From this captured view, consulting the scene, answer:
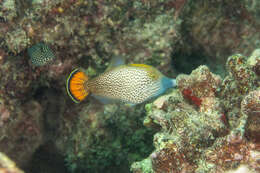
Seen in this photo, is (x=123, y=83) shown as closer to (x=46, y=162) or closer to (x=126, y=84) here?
(x=126, y=84)

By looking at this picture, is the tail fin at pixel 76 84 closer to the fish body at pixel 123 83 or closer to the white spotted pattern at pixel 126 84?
the fish body at pixel 123 83

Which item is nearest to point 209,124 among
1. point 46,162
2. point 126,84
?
point 126,84

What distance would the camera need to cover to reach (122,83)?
3459 mm

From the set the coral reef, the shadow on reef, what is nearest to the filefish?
the coral reef

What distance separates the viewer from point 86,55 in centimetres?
414

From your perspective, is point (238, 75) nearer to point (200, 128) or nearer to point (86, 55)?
point (200, 128)

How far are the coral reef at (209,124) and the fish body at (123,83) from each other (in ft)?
1.25

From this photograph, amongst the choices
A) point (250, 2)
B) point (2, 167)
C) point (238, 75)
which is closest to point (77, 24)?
point (238, 75)

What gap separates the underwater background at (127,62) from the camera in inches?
99.9

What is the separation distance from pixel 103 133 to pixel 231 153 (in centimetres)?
286

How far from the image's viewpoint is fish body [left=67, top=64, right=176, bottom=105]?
134 inches

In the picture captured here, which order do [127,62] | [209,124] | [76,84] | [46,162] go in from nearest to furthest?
[209,124] → [76,84] → [127,62] → [46,162]

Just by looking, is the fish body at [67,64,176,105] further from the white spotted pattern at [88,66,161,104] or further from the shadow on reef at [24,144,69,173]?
the shadow on reef at [24,144,69,173]

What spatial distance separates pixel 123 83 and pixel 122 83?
2 cm
